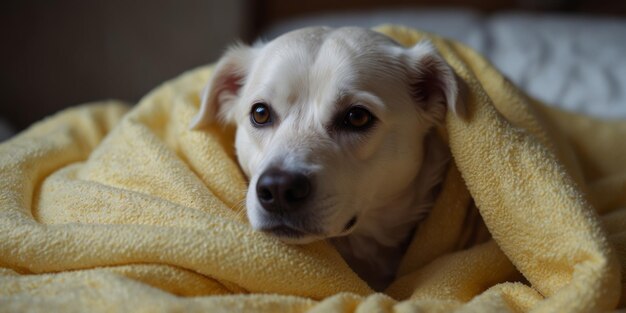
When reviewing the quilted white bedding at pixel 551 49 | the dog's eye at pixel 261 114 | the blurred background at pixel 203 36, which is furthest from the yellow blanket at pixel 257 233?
the blurred background at pixel 203 36

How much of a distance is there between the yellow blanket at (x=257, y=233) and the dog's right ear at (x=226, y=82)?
53 millimetres

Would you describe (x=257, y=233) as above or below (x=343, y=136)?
below

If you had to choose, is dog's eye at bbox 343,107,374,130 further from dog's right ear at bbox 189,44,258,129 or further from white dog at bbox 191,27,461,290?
dog's right ear at bbox 189,44,258,129

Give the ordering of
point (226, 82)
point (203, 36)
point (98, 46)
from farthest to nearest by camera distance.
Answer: point (203, 36) < point (98, 46) < point (226, 82)

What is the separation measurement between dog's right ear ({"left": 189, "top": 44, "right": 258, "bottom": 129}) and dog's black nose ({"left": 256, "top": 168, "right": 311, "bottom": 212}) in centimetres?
42

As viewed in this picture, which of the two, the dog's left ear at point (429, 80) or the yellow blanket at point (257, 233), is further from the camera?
the dog's left ear at point (429, 80)

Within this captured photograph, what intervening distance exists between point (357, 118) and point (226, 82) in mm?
433

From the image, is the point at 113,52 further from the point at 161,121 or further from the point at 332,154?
the point at 332,154

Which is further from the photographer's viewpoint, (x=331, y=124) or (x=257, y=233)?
(x=331, y=124)

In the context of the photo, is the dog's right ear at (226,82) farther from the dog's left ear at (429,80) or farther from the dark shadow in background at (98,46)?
the dark shadow in background at (98,46)

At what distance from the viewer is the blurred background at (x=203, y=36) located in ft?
7.24

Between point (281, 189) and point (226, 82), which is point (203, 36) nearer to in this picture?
point (226, 82)

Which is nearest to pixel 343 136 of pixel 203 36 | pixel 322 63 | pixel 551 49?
pixel 322 63

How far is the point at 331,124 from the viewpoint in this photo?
120 cm
